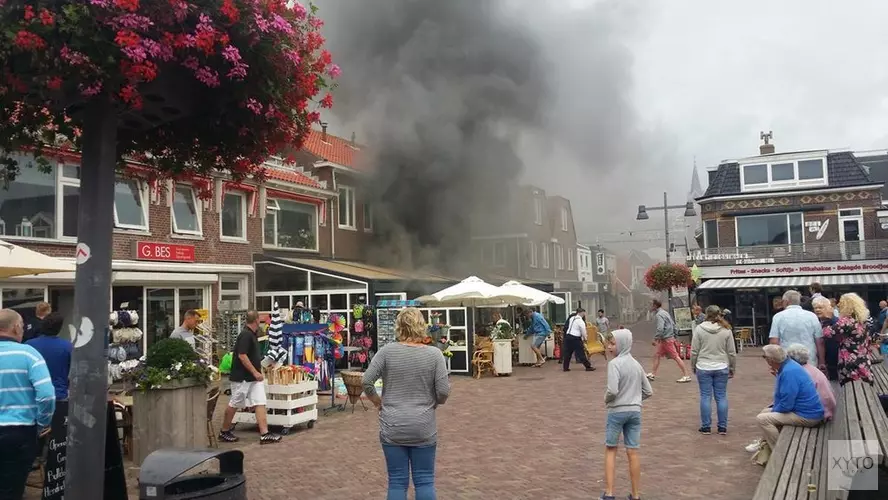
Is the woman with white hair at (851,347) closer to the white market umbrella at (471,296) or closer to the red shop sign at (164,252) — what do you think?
the white market umbrella at (471,296)

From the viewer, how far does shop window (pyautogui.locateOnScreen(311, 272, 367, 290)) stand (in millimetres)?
15217

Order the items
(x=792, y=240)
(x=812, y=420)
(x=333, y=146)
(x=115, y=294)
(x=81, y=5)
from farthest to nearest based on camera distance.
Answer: (x=792, y=240)
(x=333, y=146)
(x=115, y=294)
(x=812, y=420)
(x=81, y=5)

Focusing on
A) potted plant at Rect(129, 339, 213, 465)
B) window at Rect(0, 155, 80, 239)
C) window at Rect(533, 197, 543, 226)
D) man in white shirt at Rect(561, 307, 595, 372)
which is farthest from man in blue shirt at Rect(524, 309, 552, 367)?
window at Rect(533, 197, 543, 226)

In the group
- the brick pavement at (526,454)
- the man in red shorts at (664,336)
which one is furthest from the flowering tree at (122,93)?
the man in red shorts at (664,336)

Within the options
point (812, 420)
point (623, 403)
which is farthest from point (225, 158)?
point (812, 420)

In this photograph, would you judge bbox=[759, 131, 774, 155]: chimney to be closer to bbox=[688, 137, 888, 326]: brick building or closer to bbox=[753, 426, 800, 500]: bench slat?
bbox=[688, 137, 888, 326]: brick building

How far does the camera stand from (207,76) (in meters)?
3.28

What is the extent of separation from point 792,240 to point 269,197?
2001 centimetres

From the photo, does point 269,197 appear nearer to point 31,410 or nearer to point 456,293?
point 456,293

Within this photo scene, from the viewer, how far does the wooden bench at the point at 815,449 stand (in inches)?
153

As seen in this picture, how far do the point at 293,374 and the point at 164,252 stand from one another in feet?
24.3

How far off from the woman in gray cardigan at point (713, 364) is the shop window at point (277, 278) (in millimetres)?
10965

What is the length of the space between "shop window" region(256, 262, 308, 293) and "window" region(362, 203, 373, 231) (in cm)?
465

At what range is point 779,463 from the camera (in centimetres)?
439
